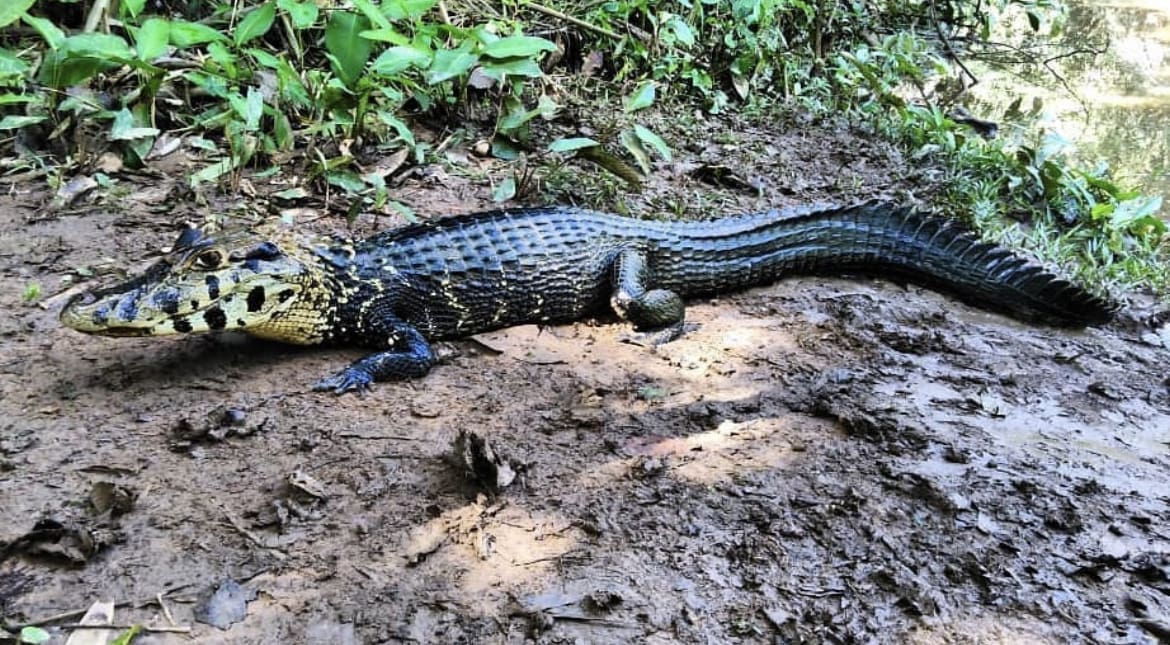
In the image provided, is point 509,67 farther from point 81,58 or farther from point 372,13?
point 81,58

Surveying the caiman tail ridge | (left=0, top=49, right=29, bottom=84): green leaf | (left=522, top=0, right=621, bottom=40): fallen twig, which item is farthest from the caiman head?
(left=522, top=0, right=621, bottom=40): fallen twig

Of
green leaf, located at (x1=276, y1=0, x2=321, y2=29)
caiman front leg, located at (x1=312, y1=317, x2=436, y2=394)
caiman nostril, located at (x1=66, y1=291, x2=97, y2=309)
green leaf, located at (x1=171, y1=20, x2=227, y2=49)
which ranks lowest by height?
caiman front leg, located at (x1=312, y1=317, x2=436, y2=394)

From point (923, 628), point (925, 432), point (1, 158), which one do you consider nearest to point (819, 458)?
point (925, 432)

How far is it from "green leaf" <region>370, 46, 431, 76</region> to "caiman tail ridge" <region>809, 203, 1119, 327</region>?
8.03ft

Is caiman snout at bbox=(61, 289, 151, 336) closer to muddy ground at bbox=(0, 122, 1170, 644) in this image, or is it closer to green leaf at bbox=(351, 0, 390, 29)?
muddy ground at bbox=(0, 122, 1170, 644)

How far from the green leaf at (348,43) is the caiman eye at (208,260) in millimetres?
1570

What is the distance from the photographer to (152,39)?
4.12m

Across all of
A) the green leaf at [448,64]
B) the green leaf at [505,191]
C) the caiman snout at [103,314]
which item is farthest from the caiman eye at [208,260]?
the green leaf at [505,191]

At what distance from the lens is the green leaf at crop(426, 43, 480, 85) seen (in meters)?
4.42

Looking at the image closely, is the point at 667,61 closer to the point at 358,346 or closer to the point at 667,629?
the point at 358,346

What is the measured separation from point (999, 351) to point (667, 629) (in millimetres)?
2480

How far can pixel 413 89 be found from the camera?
5.39 metres

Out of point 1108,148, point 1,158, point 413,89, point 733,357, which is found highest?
point 1108,148

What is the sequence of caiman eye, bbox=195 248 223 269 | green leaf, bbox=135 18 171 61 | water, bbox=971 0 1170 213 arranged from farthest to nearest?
water, bbox=971 0 1170 213 → green leaf, bbox=135 18 171 61 → caiman eye, bbox=195 248 223 269
